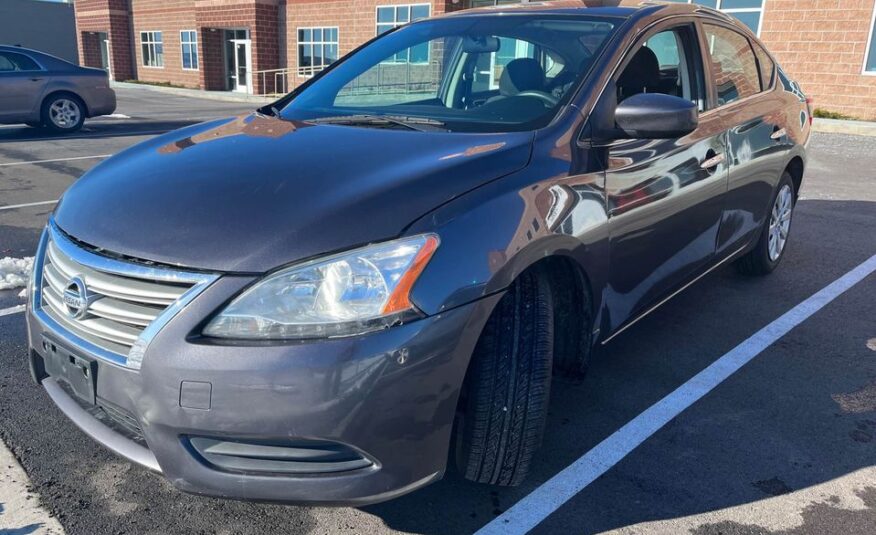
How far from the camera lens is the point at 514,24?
349 cm

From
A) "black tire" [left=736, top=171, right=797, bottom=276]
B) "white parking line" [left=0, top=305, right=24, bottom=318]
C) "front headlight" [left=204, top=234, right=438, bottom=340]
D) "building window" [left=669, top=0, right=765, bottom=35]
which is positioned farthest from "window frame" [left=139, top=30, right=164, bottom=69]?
"front headlight" [left=204, top=234, right=438, bottom=340]

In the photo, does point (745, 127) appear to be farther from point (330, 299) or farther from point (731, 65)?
point (330, 299)

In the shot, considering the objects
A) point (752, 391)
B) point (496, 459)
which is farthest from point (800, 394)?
point (496, 459)

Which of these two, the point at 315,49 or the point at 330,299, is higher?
the point at 315,49

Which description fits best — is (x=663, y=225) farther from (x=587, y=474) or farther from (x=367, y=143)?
(x=367, y=143)

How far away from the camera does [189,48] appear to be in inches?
1264

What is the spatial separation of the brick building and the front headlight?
6.65 ft

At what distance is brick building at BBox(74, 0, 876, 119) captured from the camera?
1562cm

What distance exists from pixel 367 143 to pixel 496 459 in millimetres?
1208

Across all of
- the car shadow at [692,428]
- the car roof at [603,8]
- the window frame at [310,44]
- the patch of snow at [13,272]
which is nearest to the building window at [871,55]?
the car shadow at [692,428]

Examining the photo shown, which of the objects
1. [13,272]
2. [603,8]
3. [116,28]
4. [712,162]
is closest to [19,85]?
[13,272]

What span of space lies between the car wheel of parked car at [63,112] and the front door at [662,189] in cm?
1242

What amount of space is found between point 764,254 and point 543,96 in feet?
8.96

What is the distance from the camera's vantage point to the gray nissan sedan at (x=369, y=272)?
194cm
